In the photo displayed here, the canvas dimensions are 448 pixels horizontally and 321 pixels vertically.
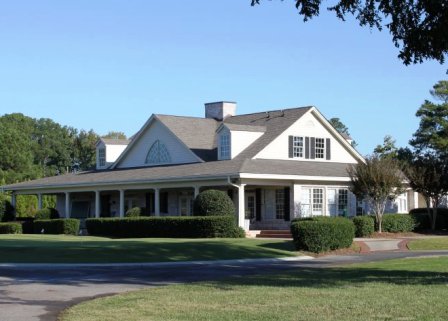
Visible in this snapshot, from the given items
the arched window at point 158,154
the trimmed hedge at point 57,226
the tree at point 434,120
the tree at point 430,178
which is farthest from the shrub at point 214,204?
the tree at point 434,120

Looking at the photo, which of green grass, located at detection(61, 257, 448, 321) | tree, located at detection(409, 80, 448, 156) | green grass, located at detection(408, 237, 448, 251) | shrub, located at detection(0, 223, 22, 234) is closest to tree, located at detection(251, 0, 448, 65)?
green grass, located at detection(61, 257, 448, 321)

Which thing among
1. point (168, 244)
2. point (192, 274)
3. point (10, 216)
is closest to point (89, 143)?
point (10, 216)

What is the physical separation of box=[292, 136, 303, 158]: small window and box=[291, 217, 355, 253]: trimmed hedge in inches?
467

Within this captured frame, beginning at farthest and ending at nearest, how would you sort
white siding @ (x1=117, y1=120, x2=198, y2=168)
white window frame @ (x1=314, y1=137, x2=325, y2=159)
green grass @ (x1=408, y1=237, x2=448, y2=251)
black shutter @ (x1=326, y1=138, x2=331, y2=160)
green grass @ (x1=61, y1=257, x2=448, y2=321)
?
white siding @ (x1=117, y1=120, x2=198, y2=168)
black shutter @ (x1=326, y1=138, x2=331, y2=160)
white window frame @ (x1=314, y1=137, x2=325, y2=159)
green grass @ (x1=408, y1=237, x2=448, y2=251)
green grass @ (x1=61, y1=257, x2=448, y2=321)

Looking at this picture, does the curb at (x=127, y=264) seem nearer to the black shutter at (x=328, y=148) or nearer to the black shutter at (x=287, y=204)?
the black shutter at (x=287, y=204)

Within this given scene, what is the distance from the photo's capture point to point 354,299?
532 inches

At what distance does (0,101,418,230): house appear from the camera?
3791cm

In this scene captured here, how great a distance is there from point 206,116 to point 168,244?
21.4 metres

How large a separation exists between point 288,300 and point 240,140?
2697cm

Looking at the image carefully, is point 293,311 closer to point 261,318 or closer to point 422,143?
point 261,318

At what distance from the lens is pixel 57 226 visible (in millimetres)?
44469

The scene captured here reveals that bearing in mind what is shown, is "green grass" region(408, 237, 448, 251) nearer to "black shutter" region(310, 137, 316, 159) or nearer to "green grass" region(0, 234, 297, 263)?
"green grass" region(0, 234, 297, 263)

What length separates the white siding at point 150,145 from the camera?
42809 millimetres

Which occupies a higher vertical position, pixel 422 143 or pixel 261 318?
pixel 422 143
